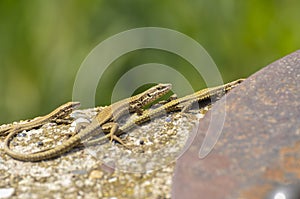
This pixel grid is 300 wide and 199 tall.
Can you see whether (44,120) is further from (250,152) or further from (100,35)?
(100,35)

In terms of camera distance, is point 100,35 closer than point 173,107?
No

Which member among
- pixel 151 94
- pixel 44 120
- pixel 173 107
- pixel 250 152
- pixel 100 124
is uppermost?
pixel 151 94

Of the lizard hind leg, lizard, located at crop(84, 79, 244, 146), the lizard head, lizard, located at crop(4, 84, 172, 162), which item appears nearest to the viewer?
lizard, located at crop(4, 84, 172, 162)

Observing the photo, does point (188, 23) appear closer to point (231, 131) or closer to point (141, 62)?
point (141, 62)

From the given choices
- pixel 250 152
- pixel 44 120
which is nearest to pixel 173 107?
pixel 44 120

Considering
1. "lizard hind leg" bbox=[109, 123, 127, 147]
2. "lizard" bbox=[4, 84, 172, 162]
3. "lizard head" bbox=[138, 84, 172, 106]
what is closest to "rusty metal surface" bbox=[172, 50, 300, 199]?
"lizard hind leg" bbox=[109, 123, 127, 147]

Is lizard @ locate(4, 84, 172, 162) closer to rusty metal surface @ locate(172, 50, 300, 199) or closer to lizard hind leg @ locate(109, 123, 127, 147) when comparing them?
lizard hind leg @ locate(109, 123, 127, 147)

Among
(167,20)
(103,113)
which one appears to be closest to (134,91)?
(167,20)
